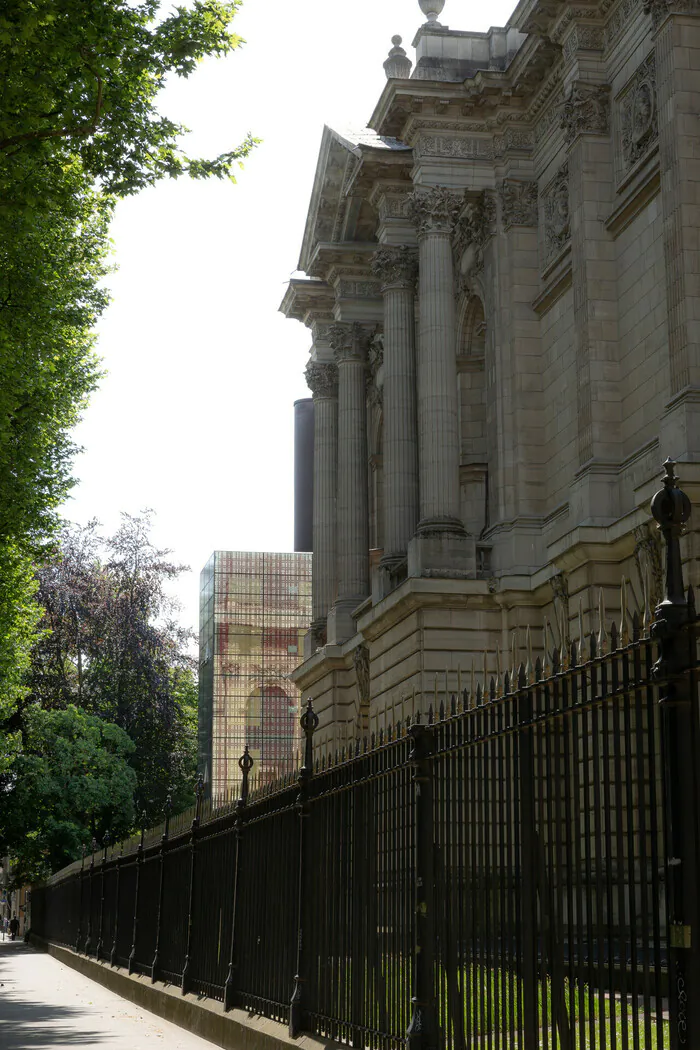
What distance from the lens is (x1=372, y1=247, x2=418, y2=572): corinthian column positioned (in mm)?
35062

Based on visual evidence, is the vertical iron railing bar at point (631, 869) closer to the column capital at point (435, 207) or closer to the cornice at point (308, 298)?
the column capital at point (435, 207)

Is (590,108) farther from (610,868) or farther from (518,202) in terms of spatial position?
(610,868)

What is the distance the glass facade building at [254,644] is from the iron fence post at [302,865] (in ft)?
211

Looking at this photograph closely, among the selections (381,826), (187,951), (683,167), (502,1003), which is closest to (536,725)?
(502,1003)

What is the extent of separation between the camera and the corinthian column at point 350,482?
131ft

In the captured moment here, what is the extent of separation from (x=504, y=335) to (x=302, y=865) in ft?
71.4

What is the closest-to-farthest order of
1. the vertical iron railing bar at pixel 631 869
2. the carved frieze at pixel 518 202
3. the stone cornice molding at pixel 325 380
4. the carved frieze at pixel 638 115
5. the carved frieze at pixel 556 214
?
the vertical iron railing bar at pixel 631 869 → the carved frieze at pixel 638 115 → the carved frieze at pixel 556 214 → the carved frieze at pixel 518 202 → the stone cornice molding at pixel 325 380

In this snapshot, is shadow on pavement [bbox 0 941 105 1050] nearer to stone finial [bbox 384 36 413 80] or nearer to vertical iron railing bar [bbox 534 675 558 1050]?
vertical iron railing bar [bbox 534 675 558 1050]

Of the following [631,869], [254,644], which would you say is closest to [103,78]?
[631,869]

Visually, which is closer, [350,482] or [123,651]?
[350,482]

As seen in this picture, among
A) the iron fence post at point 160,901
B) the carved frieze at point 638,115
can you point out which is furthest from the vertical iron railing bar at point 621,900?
the carved frieze at point 638,115

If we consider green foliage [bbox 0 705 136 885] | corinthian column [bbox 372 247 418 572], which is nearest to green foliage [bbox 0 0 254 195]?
corinthian column [bbox 372 247 418 572]

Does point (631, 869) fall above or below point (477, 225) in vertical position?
below

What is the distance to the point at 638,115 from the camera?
26500 millimetres
